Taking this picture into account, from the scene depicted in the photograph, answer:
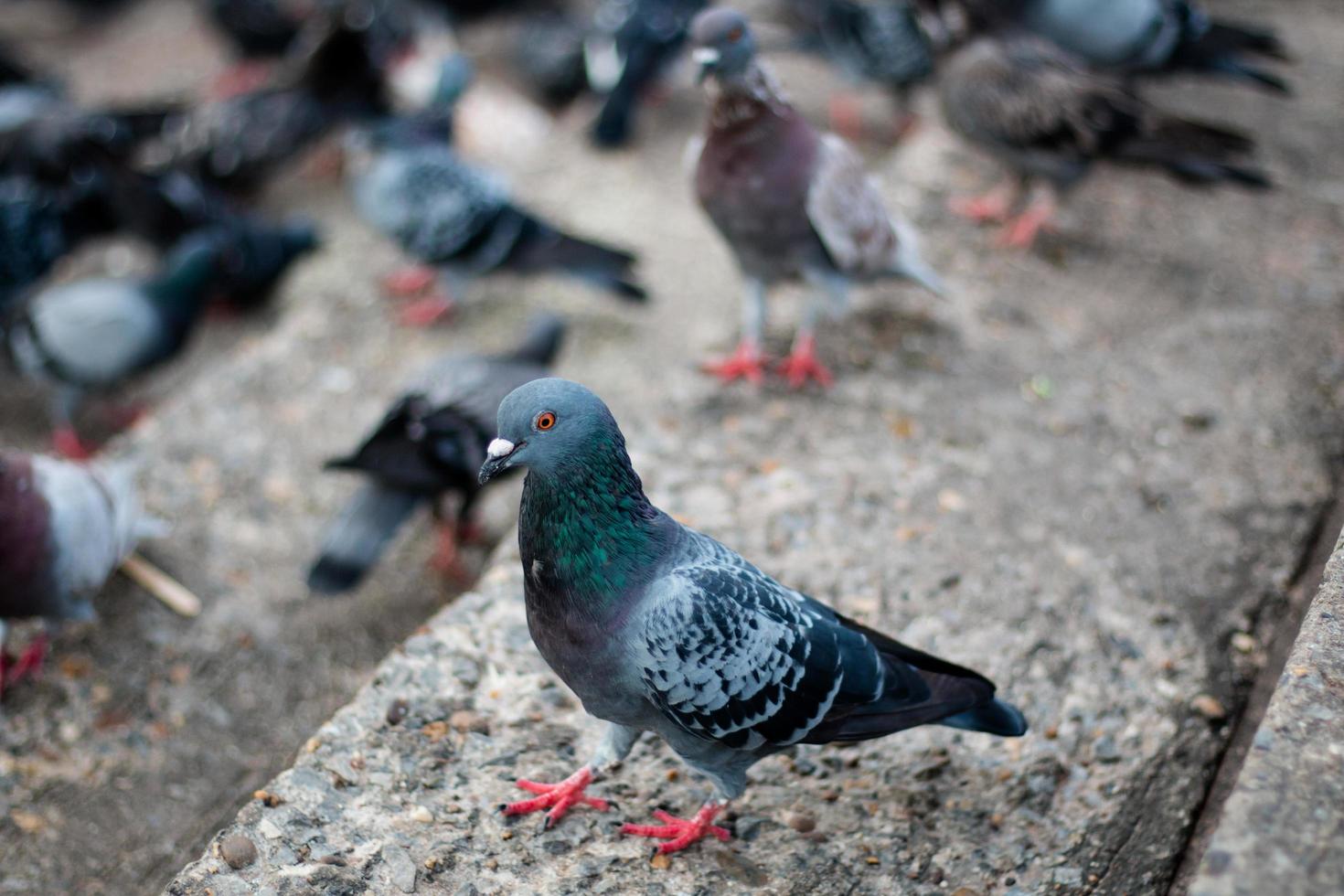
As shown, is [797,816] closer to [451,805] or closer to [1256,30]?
[451,805]

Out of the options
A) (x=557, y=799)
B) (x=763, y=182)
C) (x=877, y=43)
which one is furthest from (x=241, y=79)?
(x=557, y=799)

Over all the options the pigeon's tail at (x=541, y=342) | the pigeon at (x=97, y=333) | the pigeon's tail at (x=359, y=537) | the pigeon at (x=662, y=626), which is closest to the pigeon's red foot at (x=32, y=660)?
the pigeon's tail at (x=359, y=537)

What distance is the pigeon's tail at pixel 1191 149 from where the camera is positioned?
5.19m

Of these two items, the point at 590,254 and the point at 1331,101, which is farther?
the point at 1331,101

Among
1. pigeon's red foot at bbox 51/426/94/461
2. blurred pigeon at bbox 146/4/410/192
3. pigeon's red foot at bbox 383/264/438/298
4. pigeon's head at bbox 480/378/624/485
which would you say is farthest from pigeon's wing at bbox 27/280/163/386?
pigeon's head at bbox 480/378/624/485

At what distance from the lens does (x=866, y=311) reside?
17.5 feet

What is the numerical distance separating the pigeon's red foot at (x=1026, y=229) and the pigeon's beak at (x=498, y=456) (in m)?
3.89

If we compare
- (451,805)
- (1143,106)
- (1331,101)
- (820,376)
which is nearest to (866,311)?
(820,376)

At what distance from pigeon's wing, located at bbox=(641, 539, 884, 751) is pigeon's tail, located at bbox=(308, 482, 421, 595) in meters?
1.93

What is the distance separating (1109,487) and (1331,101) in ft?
13.5

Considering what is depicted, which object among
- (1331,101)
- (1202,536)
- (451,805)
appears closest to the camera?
(451,805)

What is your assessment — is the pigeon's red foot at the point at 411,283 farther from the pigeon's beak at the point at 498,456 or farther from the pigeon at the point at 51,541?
the pigeon's beak at the point at 498,456

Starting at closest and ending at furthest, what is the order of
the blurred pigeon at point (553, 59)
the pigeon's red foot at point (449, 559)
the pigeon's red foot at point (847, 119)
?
the pigeon's red foot at point (449, 559), the pigeon's red foot at point (847, 119), the blurred pigeon at point (553, 59)

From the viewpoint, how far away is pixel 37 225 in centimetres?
655
